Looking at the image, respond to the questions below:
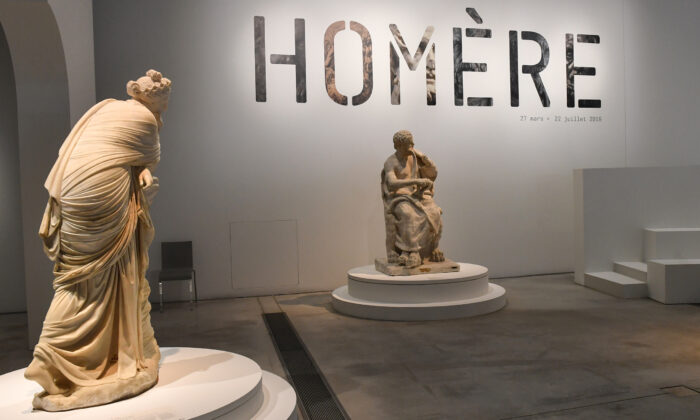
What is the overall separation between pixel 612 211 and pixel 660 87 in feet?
9.22

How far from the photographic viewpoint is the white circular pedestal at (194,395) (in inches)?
A: 110

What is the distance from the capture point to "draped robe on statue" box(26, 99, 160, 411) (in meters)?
2.87

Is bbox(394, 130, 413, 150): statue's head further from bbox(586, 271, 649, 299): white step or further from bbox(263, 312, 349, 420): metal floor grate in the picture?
bbox(586, 271, 649, 299): white step

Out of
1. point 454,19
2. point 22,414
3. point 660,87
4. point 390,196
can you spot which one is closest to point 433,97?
point 454,19

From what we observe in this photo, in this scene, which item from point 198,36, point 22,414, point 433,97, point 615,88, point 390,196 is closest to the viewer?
point 22,414

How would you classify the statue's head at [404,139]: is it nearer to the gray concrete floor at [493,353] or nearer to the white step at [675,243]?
the gray concrete floor at [493,353]

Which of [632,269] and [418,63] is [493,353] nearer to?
[632,269]

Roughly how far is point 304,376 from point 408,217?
2.72 meters

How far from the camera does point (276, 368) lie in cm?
464

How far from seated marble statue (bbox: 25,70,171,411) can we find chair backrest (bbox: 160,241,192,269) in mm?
4188

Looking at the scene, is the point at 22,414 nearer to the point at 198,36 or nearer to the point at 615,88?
the point at 198,36

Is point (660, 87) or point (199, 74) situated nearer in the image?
point (199, 74)

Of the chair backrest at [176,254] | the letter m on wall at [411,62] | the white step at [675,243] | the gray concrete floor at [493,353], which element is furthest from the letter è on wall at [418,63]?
the gray concrete floor at [493,353]

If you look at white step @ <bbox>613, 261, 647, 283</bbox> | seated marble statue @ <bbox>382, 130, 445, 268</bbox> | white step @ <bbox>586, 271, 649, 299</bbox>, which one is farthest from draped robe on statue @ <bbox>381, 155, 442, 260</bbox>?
white step @ <bbox>613, 261, 647, 283</bbox>
